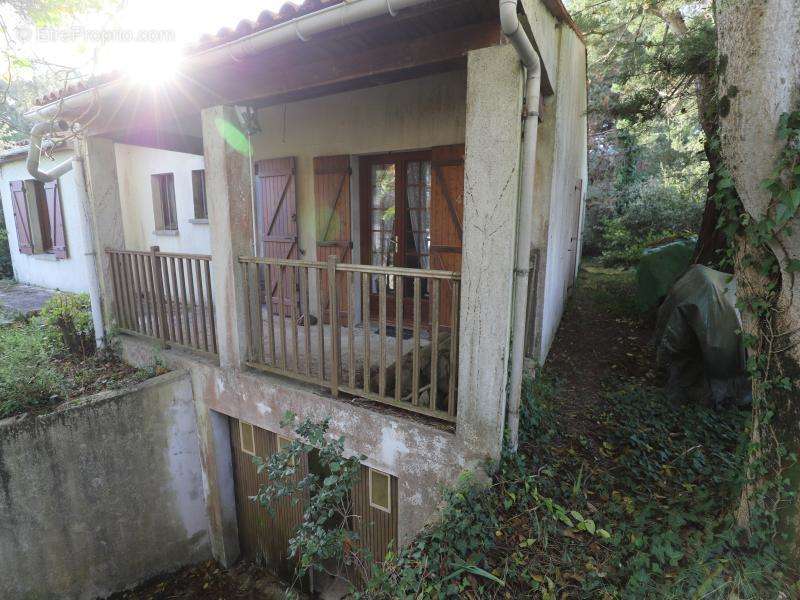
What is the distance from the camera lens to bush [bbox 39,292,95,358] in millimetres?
5453

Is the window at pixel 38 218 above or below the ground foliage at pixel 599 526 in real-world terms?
above

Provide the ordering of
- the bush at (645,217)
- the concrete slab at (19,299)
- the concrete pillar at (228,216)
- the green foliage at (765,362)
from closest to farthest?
1. the green foliage at (765,362)
2. the concrete pillar at (228,216)
3. the concrete slab at (19,299)
4. the bush at (645,217)

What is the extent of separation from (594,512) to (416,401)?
135 centimetres

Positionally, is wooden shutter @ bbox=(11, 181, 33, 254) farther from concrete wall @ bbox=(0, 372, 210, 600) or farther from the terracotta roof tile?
concrete wall @ bbox=(0, 372, 210, 600)

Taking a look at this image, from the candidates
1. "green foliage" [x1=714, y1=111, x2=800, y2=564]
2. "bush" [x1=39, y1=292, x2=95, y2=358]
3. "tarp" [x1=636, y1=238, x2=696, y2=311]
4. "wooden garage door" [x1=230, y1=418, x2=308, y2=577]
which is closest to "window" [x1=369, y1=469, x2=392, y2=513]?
"wooden garage door" [x1=230, y1=418, x2=308, y2=577]

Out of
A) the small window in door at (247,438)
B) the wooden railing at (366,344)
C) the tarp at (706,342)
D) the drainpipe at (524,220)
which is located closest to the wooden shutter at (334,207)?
the wooden railing at (366,344)

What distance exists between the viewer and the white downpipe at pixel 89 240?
5.17 metres

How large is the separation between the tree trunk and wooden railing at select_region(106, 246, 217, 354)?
4.05m

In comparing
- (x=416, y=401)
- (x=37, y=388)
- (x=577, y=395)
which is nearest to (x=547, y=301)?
(x=577, y=395)

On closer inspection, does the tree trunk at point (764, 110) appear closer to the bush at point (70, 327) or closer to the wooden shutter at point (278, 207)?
the wooden shutter at point (278, 207)

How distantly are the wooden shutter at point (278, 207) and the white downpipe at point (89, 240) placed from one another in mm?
2050

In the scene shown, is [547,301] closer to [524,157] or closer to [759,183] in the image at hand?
[524,157]

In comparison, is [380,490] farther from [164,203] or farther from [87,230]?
[164,203]

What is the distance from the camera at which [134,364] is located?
202 inches
